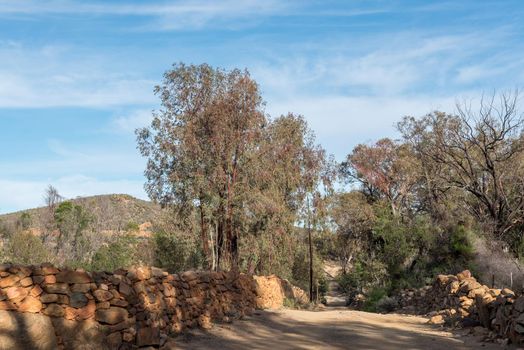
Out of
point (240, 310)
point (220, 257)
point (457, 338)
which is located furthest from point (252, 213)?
point (457, 338)

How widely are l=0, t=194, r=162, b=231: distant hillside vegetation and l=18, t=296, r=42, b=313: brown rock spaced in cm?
4483

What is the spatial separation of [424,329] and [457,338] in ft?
7.08

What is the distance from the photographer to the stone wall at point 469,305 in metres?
11.2

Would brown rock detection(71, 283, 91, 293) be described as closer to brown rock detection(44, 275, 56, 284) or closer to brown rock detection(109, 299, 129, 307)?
brown rock detection(44, 275, 56, 284)

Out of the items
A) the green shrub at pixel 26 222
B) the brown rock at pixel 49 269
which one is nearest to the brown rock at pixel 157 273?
the brown rock at pixel 49 269

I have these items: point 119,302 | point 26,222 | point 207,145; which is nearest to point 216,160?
point 207,145

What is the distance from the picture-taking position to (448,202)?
33.2 meters

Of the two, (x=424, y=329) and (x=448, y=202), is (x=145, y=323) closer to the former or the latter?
(x=424, y=329)

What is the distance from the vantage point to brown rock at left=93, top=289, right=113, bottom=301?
30.8ft

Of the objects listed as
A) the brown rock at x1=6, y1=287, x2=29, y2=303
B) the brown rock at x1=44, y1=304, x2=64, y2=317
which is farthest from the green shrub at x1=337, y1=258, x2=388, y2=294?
the brown rock at x1=6, y1=287, x2=29, y2=303

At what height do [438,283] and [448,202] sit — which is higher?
[448,202]

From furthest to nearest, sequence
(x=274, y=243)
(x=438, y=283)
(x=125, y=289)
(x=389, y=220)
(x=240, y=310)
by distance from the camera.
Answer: (x=389, y=220)
(x=274, y=243)
(x=438, y=283)
(x=240, y=310)
(x=125, y=289)

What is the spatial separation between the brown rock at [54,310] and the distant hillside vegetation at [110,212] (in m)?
44.7

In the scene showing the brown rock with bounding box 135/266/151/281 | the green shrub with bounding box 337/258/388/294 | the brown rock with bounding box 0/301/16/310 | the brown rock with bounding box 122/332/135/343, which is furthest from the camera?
the green shrub with bounding box 337/258/388/294
